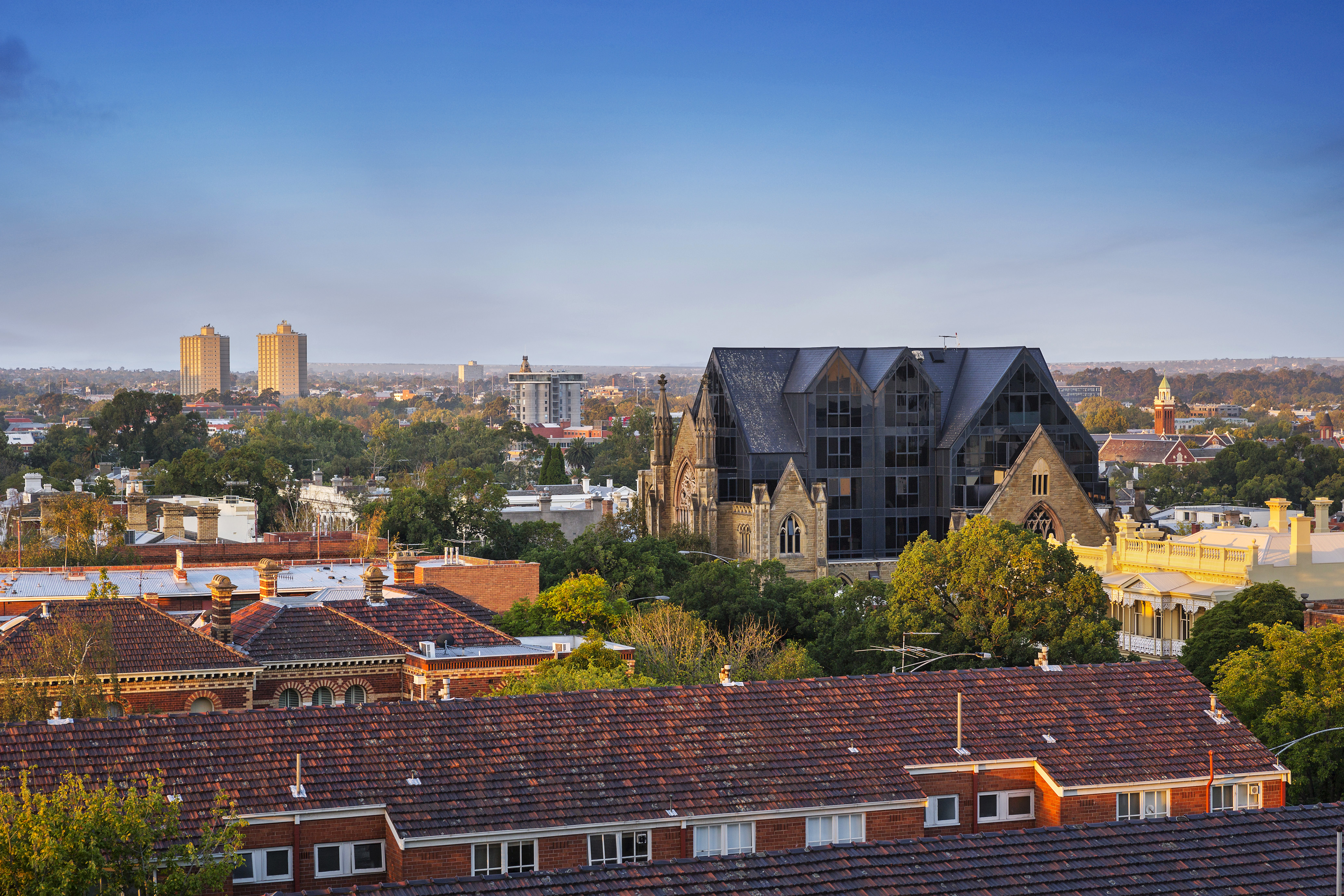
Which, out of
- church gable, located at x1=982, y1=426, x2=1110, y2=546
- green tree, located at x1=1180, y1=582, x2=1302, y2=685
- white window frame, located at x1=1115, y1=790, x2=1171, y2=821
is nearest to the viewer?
white window frame, located at x1=1115, y1=790, x2=1171, y2=821

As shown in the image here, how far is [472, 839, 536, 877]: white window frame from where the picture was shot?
2808cm

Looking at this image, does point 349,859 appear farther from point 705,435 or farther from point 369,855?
point 705,435

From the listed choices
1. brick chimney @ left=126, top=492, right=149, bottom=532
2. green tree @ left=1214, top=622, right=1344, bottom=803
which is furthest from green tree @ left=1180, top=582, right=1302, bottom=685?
brick chimney @ left=126, top=492, right=149, bottom=532

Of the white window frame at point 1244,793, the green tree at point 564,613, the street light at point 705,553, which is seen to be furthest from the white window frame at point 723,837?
the street light at point 705,553

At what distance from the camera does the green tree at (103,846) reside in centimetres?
2108

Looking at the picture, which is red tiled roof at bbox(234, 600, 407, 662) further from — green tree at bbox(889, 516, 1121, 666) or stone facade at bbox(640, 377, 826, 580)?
stone facade at bbox(640, 377, 826, 580)

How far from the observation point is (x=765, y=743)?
31.6 m

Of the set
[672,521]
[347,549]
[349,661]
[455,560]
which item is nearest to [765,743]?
[349,661]

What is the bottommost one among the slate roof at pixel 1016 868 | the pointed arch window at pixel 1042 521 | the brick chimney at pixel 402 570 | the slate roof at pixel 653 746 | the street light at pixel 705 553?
the slate roof at pixel 1016 868

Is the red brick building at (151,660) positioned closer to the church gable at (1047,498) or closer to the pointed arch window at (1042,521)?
the church gable at (1047,498)

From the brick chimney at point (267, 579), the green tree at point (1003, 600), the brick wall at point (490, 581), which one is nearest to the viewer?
the green tree at point (1003, 600)

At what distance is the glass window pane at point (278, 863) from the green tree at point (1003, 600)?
32.1m

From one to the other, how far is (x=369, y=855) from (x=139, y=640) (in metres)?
19.2

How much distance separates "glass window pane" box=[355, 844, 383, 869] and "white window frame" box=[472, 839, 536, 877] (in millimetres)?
1653
